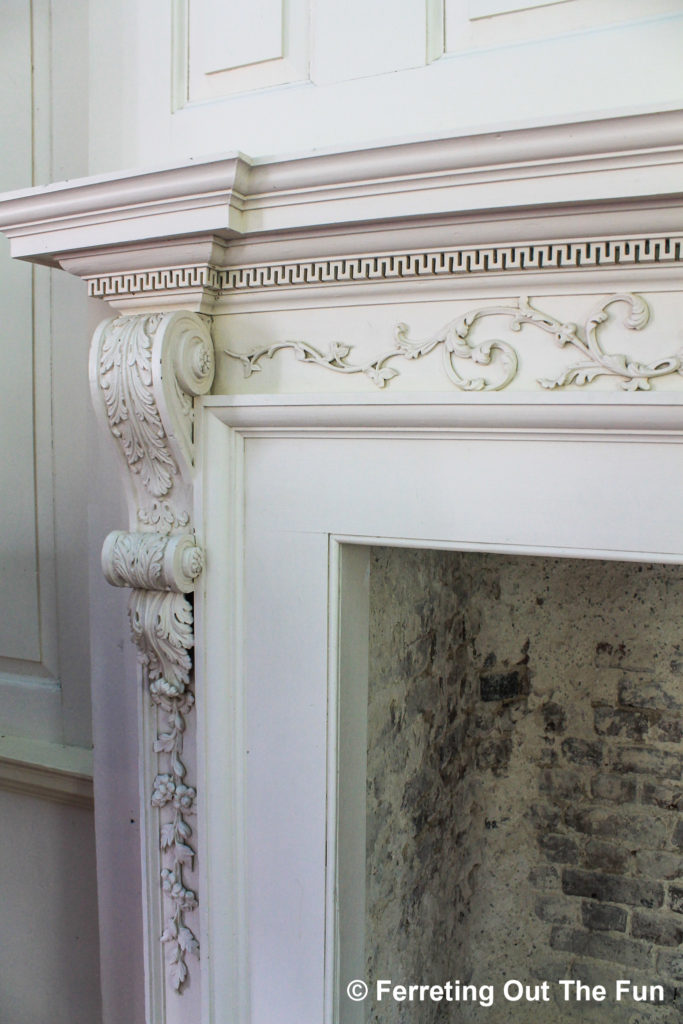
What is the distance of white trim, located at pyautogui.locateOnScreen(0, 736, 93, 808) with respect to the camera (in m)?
1.67

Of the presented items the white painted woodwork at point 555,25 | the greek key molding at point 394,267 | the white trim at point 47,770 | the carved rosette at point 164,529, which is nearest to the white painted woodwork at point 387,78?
the white painted woodwork at point 555,25

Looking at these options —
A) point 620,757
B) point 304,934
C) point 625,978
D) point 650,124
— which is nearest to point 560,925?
point 625,978

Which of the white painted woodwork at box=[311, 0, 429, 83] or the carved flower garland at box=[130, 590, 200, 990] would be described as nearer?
the white painted woodwork at box=[311, 0, 429, 83]

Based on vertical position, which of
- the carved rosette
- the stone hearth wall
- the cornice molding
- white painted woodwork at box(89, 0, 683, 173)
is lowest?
the stone hearth wall

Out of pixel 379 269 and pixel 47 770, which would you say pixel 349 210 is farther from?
pixel 47 770

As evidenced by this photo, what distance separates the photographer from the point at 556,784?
2.00m

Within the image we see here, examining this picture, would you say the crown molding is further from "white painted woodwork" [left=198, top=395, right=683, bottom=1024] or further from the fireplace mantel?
"white painted woodwork" [left=198, top=395, right=683, bottom=1024]

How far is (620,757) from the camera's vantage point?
1.94m

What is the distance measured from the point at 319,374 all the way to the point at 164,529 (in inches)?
13.8

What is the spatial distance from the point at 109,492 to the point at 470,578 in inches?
37.2

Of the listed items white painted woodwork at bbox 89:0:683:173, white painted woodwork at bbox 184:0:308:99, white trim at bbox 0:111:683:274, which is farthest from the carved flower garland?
white painted woodwork at bbox 184:0:308:99

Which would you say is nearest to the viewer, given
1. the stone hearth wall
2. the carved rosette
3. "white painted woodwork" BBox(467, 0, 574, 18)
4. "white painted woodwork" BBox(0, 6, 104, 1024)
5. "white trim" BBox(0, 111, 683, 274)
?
"white trim" BBox(0, 111, 683, 274)

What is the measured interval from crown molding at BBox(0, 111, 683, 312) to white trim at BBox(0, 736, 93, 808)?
99cm

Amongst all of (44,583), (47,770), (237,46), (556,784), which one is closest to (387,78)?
(237,46)
